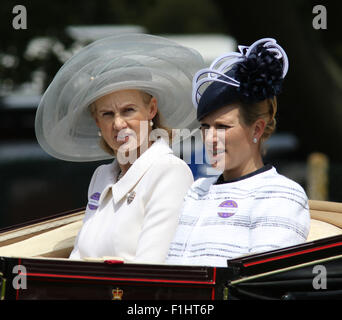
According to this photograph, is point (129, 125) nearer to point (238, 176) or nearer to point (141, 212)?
point (141, 212)

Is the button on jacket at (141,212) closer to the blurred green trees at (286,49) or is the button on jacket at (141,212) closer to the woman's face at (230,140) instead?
the woman's face at (230,140)

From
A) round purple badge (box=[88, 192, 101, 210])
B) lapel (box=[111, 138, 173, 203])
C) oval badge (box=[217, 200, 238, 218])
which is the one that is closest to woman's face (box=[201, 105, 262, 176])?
oval badge (box=[217, 200, 238, 218])

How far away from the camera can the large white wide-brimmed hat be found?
3.36 meters

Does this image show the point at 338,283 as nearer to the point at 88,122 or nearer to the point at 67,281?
the point at 67,281

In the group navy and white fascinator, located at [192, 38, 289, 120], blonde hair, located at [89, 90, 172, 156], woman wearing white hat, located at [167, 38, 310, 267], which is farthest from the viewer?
blonde hair, located at [89, 90, 172, 156]

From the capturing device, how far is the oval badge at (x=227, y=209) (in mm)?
2934

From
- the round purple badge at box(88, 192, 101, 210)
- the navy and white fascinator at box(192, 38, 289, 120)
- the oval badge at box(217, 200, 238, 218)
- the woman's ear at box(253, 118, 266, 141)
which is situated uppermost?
the navy and white fascinator at box(192, 38, 289, 120)

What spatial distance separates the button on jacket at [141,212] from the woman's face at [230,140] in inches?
10.5

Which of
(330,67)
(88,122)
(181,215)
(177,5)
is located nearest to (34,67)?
(330,67)

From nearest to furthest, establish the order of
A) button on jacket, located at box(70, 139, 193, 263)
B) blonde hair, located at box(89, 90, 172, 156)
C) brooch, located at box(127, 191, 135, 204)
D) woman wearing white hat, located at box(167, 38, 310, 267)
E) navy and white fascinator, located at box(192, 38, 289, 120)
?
woman wearing white hat, located at box(167, 38, 310, 267) → navy and white fascinator, located at box(192, 38, 289, 120) → button on jacket, located at box(70, 139, 193, 263) → brooch, located at box(127, 191, 135, 204) → blonde hair, located at box(89, 90, 172, 156)

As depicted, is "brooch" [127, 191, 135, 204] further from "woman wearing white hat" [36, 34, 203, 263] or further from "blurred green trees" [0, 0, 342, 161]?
"blurred green trees" [0, 0, 342, 161]

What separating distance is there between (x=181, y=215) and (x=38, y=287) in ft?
2.22

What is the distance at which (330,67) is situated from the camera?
379 inches

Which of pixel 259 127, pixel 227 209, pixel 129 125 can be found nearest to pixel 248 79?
pixel 259 127
